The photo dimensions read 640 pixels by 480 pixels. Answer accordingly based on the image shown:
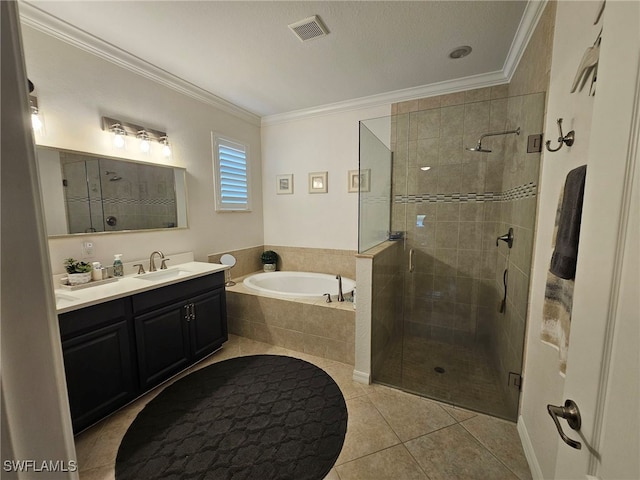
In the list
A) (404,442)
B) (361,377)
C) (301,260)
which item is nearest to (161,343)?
(361,377)

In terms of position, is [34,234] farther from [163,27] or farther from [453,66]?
[453,66]

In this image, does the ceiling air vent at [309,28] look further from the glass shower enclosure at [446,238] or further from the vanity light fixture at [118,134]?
the vanity light fixture at [118,134]

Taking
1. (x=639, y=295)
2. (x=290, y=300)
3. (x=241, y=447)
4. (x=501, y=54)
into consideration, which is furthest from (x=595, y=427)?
(x=501, y=54)

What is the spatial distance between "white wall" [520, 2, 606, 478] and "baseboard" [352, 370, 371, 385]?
1018 mm

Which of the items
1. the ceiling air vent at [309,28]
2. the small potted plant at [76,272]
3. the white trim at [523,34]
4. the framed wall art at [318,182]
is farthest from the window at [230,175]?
the white trim at [523,34]

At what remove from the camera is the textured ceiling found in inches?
68.7

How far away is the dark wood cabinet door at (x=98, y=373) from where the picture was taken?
1564 millimetres

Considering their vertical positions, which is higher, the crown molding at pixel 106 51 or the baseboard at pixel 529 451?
the crown molding at pixel 106 51

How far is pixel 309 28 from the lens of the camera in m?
1.92

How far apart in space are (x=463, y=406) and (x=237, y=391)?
5.57 ft

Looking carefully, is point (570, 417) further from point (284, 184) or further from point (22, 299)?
point (284, 184)

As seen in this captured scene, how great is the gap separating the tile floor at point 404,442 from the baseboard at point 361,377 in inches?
3.4

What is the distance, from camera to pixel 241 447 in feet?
5.18

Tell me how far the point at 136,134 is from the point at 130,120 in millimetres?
124
